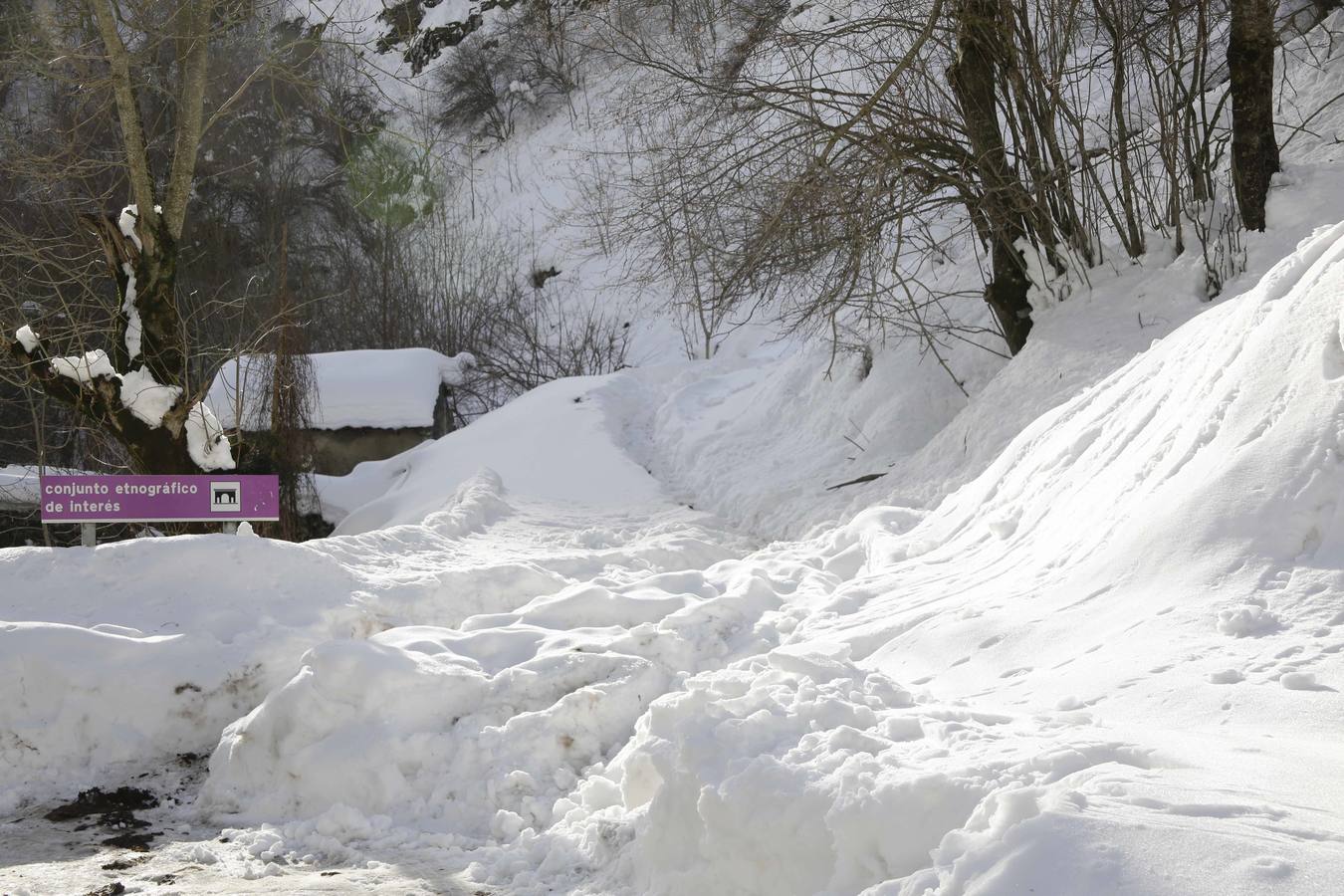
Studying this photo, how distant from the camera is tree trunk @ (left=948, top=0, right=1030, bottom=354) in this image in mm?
8414

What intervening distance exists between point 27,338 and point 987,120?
7.24m

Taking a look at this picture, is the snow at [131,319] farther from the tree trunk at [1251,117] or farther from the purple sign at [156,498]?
the tree trunk at [1251,117]

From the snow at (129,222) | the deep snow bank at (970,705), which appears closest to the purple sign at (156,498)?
the deep snow bank at (970,705)

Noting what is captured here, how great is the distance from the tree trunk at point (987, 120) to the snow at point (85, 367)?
6.58 metres

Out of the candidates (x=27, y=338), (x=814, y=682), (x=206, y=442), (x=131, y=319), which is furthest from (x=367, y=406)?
(x=814, y=682)

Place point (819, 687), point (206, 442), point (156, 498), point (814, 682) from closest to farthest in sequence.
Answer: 1. point (819, 687)
2. point (814, 682)
3. point (156, 498)
4. point (206, 442)

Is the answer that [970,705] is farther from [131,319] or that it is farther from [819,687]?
[131,319]

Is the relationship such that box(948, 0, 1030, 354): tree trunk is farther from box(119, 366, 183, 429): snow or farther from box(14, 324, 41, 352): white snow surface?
box(14, 324, 41, 352): white snow surface

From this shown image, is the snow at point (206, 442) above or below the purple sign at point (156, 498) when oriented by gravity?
above

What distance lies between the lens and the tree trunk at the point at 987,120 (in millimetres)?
8414

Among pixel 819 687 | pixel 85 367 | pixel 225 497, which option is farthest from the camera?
pixel 85 367

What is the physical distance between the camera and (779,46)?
852 cm

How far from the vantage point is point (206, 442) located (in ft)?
27.9

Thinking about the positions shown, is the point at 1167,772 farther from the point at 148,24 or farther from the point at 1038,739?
the point at 148,24
